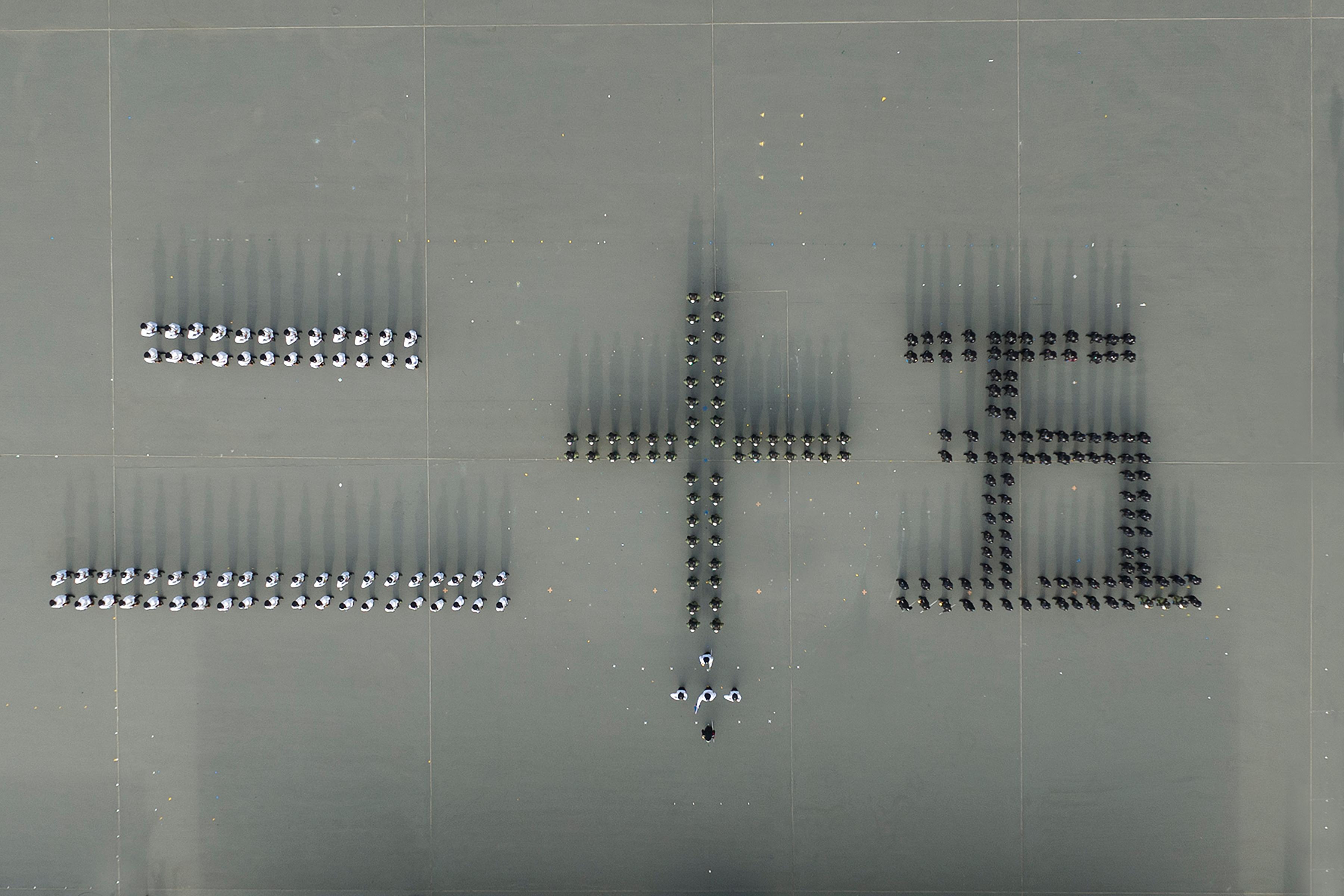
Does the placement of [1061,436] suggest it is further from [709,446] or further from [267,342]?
[267,342]

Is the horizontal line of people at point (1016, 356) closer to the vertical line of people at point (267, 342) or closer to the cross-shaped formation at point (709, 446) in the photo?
the cross-shaped formation at point (709, 446)

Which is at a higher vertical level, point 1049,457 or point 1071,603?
point 1049,457

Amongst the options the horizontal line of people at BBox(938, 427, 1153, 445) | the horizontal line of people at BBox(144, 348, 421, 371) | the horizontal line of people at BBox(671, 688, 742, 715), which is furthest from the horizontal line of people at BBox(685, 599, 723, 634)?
the horizontal line of people at BBox(144, 348, 421, 371)

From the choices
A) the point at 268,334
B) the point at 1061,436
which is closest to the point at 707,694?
the point at 1061,436

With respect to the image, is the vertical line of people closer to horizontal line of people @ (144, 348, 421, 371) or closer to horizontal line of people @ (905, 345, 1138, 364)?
horizontal line of people @ (144, 348, 421, 371)

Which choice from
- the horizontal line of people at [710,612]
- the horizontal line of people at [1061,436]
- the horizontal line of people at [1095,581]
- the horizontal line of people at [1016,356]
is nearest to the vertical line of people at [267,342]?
the horizontal line of people at [710,612]

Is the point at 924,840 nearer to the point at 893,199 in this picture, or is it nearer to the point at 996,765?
the point at 996,765

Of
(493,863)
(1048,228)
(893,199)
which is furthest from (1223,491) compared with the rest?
(493,863)
